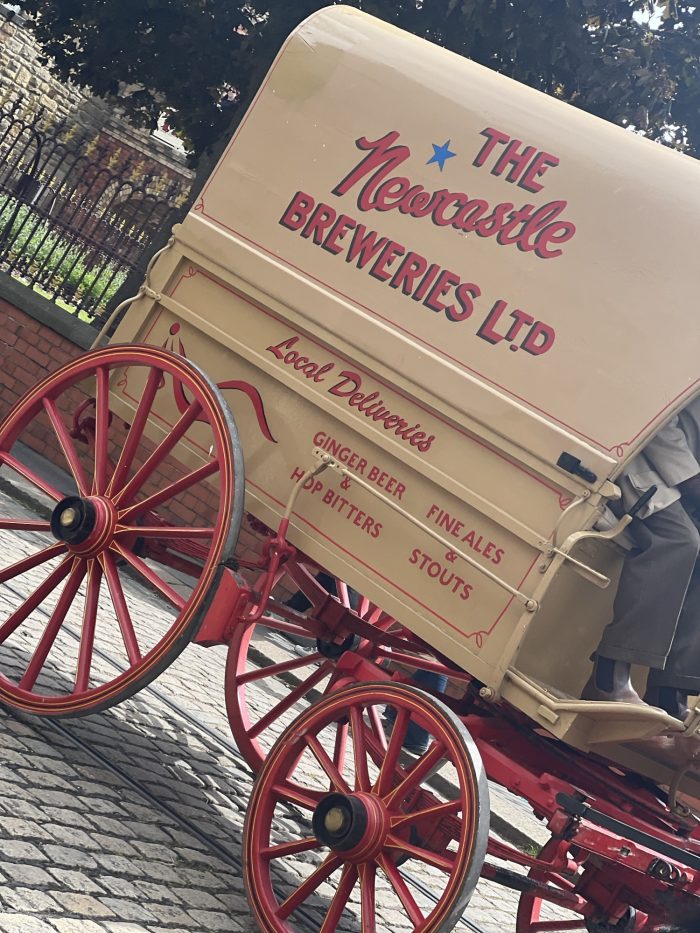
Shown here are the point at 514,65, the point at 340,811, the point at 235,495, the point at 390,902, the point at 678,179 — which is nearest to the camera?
the point at 340,811

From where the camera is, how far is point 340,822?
3.84 m

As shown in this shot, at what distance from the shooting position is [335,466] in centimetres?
453

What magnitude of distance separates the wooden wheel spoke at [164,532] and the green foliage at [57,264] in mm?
5380

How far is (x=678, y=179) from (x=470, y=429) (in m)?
1.07

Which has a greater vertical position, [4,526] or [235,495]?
[235,495]

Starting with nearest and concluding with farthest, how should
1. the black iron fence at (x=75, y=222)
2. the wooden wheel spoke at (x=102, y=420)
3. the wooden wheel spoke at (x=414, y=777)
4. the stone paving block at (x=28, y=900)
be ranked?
the stone paving block at (x=28, y=900) < the wooden wheel spoke at (x=414, y=777) < the wooden wheel spoke at (x=102, y=420) < the black iron fence at (x=75, y=222)

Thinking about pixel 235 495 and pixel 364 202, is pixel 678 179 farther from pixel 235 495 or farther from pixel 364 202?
pixel 235 495

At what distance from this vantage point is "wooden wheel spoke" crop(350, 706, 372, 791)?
4.00 metres

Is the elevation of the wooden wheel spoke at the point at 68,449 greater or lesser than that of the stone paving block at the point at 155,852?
greater

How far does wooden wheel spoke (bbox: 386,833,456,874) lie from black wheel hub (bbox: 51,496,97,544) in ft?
5.48

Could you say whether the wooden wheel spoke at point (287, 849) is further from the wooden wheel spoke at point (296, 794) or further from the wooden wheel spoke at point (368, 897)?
the wooden wheel spoke at point (368, 897)

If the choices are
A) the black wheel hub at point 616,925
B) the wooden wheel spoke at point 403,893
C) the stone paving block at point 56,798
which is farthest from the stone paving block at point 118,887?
the black wheel hub at point 616,925

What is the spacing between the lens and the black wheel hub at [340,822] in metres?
3.80

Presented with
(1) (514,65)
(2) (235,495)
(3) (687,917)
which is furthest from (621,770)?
(1) (514,65)
